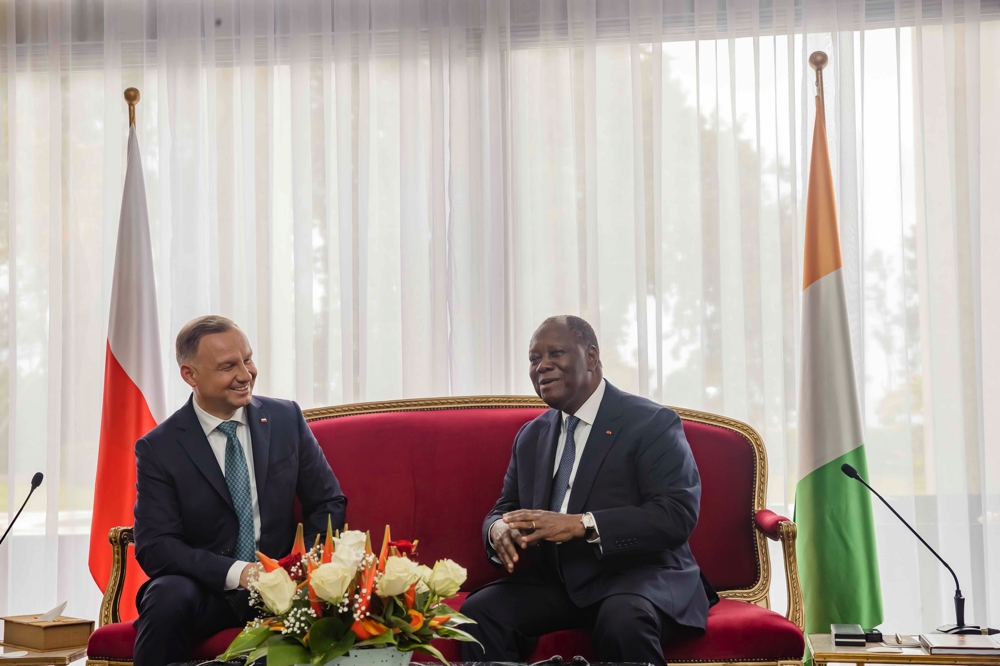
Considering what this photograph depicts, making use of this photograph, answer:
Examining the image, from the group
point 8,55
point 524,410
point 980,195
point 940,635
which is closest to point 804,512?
point 940,635

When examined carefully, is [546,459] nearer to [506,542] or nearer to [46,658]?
[506,542]

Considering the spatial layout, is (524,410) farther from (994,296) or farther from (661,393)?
(994,296)

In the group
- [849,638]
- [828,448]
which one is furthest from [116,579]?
[828,448]

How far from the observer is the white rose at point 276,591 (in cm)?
167

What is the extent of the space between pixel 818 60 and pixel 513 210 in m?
1.38

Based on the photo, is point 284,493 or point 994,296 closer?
point 284,493

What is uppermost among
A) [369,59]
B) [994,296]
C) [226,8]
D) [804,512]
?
[226,8]

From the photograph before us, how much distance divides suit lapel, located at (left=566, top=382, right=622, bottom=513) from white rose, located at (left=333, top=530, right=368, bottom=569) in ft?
3.55

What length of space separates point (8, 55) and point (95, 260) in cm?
105

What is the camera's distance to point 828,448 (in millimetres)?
3303

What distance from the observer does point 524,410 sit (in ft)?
11.3

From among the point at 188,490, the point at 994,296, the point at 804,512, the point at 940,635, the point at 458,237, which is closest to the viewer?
the point at 940,635

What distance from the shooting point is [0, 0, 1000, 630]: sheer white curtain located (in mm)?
3699

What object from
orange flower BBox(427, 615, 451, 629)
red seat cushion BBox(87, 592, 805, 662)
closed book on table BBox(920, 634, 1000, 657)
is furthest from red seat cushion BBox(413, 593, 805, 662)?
orange flower BBox(427, 615, 451, 629)
